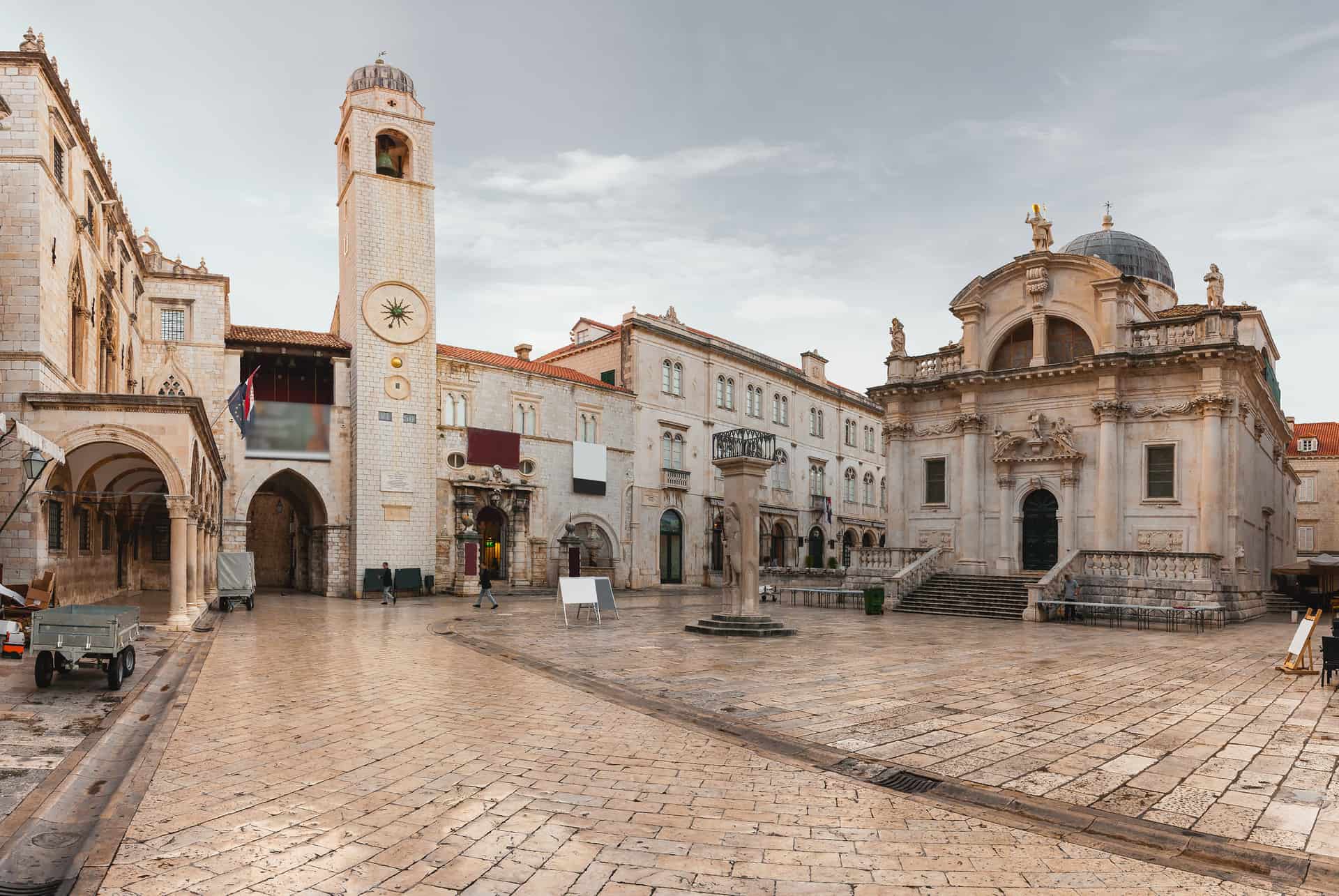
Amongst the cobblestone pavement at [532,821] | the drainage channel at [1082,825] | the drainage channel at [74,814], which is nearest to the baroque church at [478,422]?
the drainage channel at [74,814]

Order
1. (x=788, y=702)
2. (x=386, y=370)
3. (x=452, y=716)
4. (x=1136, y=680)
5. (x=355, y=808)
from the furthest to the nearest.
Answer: (x=386, y=370), (x=1136, y=680), (x=788, y=702), (x=452, y=716), (x=355, y=808)

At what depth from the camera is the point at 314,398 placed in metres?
35.3

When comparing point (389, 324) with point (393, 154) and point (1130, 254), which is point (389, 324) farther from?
point (1130, 254)

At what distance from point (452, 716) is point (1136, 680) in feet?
32.5

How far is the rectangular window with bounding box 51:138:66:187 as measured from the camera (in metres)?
20.2

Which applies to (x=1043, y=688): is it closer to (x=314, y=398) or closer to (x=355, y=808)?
(x=355, y=808)

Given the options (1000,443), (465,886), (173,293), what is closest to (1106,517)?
(1000,443)

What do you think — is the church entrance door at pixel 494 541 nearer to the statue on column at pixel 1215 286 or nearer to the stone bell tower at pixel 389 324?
the stone bell tower at pixel 389 324

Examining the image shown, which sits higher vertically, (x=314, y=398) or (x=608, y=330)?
(x=608, y=330)

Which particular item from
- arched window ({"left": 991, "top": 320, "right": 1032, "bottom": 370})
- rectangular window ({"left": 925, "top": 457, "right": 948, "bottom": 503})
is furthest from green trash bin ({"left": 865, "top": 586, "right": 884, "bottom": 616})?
arched window ({"left": 991, "top": 320, "right": 1032, "bottom": 370})

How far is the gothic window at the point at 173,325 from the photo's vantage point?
33.5 meters

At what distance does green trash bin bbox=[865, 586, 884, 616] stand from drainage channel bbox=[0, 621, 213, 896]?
20.5 meters

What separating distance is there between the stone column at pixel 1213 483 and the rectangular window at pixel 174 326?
3540 cm

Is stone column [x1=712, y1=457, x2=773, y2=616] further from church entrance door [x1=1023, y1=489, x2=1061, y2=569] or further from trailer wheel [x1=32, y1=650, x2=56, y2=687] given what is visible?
church entrance door [x1=1023, y1=489, x2=1061, y2=569]
